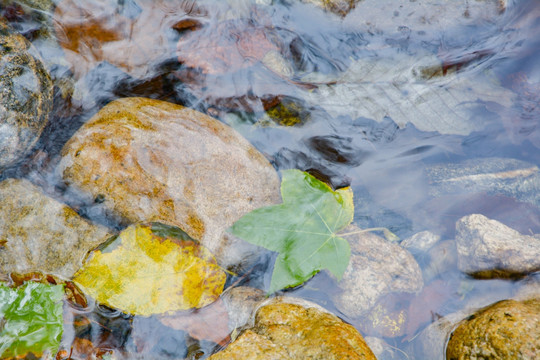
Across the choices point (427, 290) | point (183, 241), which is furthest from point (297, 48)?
point (427, 290)

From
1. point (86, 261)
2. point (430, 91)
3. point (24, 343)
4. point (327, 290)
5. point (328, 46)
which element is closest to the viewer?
point (24, 343)

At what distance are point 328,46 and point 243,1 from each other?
2.73 ft

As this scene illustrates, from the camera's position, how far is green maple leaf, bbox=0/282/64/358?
2.24 metres

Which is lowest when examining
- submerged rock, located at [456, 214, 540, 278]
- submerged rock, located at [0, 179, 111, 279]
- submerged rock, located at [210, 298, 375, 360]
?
submerged rock, located at [0, 179, 111, 279]

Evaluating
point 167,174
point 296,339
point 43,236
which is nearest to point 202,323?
point 296,339

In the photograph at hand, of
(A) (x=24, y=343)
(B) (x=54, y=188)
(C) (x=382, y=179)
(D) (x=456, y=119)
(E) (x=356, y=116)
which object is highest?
(D) (x=456, y=119)

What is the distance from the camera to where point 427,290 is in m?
2.68

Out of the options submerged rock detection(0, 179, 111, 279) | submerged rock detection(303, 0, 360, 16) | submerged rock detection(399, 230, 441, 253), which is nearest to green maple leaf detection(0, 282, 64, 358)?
submerged rock detection(0, 179, 111, 279)

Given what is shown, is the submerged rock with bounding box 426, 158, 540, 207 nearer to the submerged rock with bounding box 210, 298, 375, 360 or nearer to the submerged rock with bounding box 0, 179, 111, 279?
the submerged rock with bounding box 210, 298, 375, 360

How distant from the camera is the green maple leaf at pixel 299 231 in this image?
7.59 ft

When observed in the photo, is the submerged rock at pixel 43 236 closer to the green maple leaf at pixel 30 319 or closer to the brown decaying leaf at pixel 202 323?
the green maple leaf at pixel 30 319

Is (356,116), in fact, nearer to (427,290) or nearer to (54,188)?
(427,290)

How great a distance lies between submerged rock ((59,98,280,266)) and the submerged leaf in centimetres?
11

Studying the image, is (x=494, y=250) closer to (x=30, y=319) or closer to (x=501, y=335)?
(x=501, y=335)
